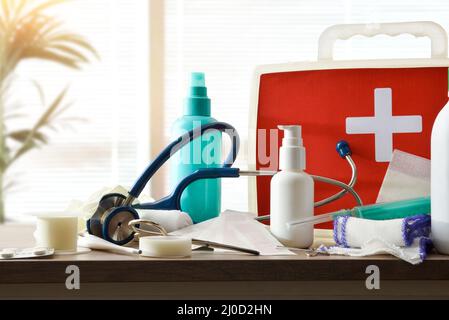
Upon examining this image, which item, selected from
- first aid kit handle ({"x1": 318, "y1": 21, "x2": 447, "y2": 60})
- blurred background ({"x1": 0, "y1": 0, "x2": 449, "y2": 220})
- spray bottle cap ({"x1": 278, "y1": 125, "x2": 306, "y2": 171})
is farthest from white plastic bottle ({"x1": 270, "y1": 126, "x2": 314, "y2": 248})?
blurred background ({"x1": 0, "y1": 0, "x2": 449, "y2": 220})

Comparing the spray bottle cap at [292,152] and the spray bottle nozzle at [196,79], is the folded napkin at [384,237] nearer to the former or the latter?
the spray bottle cap at [292,152]

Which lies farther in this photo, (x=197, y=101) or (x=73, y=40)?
(x=73, y=40)

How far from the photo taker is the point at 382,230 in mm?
561

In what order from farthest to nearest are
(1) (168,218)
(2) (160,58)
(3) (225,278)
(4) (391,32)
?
(2) (160,58) → (4) (391,32) → (1) (168,218) → (3) (225,278)

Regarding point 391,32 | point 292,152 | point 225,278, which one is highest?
point 391,32

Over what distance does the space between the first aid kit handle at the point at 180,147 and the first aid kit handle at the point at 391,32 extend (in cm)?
17

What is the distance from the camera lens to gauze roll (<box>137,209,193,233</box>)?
65 cm

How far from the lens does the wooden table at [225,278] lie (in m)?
0.51

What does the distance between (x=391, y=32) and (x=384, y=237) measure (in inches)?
12.9

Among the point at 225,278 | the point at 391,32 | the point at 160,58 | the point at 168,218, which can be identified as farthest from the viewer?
the point at 160,58

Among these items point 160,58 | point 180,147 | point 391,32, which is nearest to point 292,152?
→ point 180,147

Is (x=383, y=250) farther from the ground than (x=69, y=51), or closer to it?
closer to it

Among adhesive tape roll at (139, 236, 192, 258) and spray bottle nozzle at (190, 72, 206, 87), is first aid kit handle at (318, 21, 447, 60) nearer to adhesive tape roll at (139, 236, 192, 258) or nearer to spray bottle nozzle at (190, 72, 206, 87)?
spray bottle nozzle at (190, 72, 206, 87)

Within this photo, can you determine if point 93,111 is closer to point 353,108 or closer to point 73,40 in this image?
point 73,40
